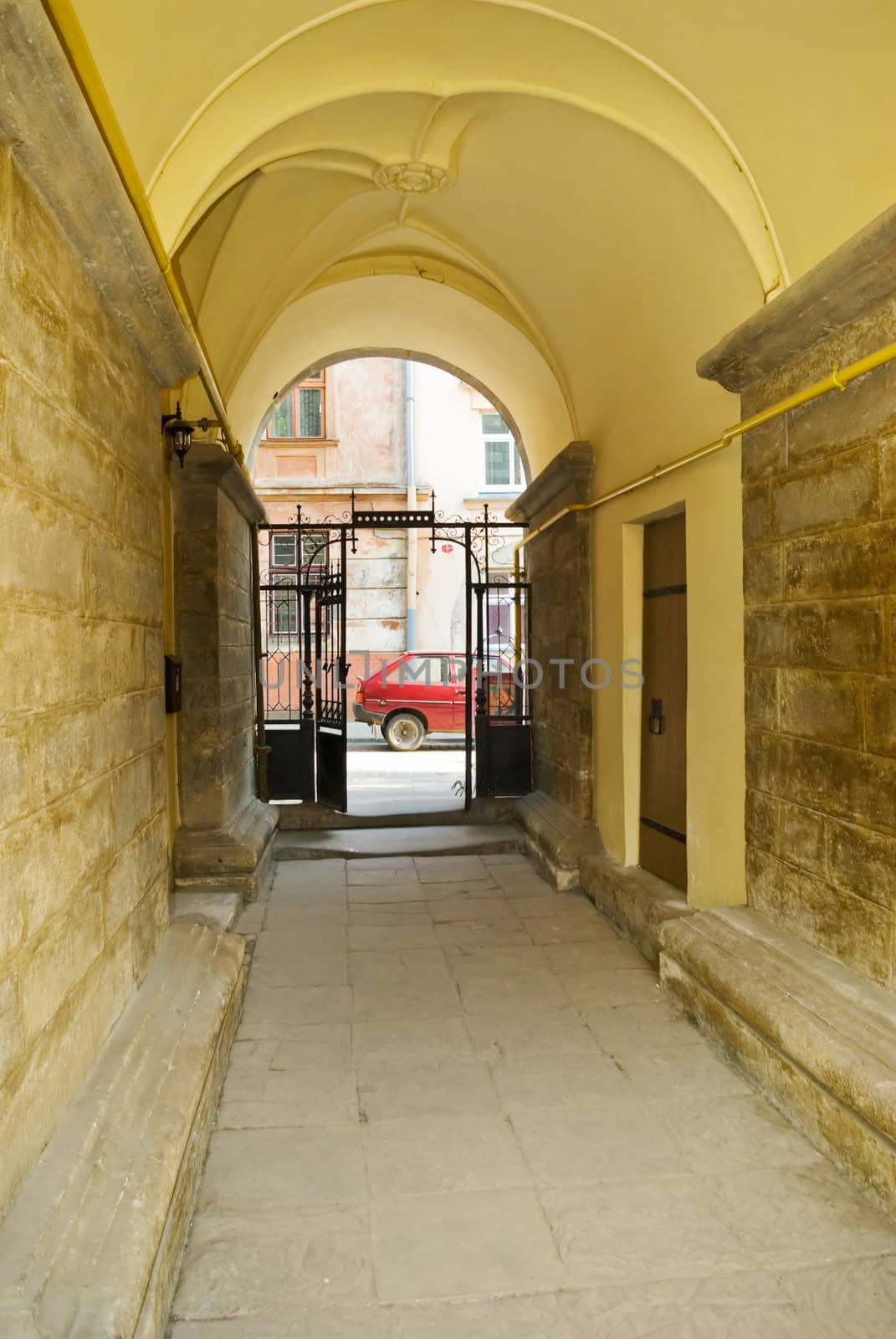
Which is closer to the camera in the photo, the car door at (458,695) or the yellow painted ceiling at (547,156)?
the yellow painted ceiling at (547,156)

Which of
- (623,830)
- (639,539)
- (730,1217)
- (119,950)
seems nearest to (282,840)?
(623,830)

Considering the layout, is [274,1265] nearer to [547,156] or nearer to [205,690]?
[205,690]

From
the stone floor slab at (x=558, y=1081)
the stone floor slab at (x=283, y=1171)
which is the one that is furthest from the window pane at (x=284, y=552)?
the stone floor slab at (x=283, y=1171)

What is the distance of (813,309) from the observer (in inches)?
115

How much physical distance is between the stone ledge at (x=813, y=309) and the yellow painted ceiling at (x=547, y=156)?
0.33m

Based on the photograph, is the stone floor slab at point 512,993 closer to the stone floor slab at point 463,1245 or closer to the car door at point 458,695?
the stone floor slab at point 463,1245

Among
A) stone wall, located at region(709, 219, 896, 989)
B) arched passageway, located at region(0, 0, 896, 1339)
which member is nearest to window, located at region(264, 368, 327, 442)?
arched passageway, located at region(0, 0, 896, 1339)

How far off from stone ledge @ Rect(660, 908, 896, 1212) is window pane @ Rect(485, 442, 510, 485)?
46.3 feet

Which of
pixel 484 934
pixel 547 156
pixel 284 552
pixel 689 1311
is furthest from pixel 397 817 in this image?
pixel 284 552

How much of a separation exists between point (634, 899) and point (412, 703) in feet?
25.3

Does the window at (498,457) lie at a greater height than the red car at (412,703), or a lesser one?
greater

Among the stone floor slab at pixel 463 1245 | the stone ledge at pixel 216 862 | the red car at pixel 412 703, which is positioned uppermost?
the red car at pixel 412 703

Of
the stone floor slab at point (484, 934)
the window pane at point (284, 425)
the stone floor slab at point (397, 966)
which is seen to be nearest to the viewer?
the stone floor slab at point (397, 966)

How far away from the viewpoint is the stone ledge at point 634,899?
13.9 feet
